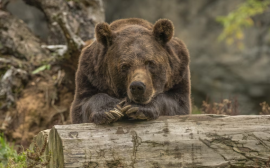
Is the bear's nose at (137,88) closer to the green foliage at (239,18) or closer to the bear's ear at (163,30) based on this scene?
the bear's ear at (163,30)

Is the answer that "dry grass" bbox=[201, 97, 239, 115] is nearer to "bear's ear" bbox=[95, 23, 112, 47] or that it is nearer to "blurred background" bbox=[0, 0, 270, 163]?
"blurred background" bbox=[0, 0, 270, 163]

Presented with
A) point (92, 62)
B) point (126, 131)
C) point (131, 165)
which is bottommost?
point (131, 165)

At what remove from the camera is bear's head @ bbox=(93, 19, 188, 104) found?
389 centimetres

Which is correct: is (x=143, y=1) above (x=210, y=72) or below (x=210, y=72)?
above

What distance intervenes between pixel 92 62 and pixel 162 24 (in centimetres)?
105

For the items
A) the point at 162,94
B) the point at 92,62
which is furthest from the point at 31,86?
the point at 162,94

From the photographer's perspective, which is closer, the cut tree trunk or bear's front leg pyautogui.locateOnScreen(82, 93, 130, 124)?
the cut tree trunk

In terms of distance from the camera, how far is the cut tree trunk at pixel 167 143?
127 inches

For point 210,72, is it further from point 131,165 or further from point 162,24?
point 131,165

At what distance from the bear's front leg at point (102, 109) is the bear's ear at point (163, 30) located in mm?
936

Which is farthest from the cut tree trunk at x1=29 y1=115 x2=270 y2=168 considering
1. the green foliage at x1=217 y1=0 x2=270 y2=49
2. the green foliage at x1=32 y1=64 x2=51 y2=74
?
the green foliage at x1=217 y1=0 x2=270 y2=49

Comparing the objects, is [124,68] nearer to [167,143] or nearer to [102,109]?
[102,109]

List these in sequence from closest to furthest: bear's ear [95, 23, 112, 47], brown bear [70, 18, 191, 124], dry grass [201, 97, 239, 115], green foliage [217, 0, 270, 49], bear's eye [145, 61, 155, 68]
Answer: brown bear [70, 18, 191, 124] → bear's eye [145, 61, 155, 68] → bear's ear [95, 23, 112, 47] → dry grass [201, 97, 239, 115] → green foliage [217, 0, 270, 49]

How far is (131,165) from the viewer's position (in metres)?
3.26
